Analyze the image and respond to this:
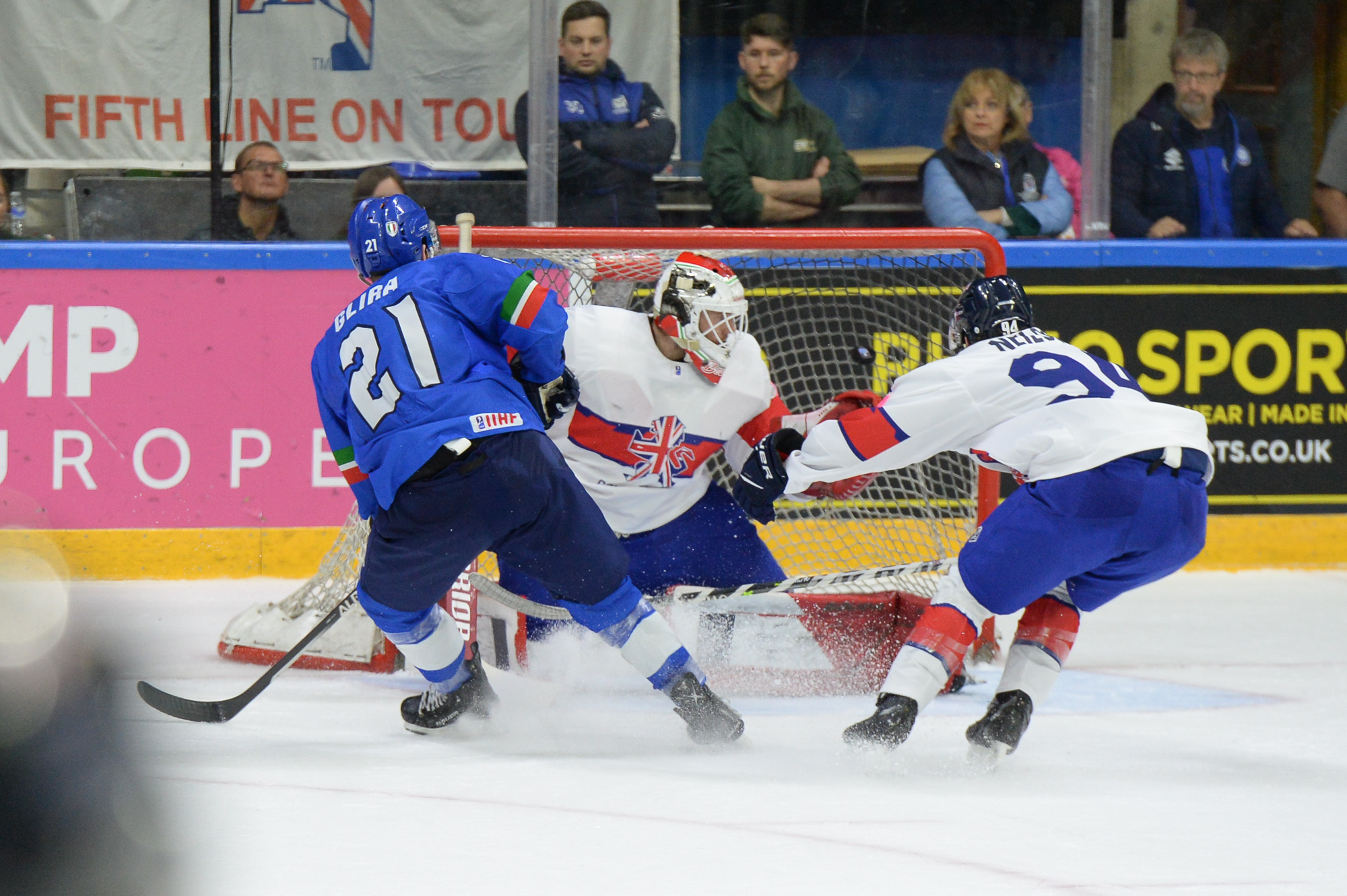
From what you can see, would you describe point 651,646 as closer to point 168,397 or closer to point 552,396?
point 552,396

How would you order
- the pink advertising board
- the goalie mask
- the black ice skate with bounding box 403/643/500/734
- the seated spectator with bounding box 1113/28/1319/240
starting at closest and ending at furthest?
1. the black ice skate with bounding box 403/643/500/734
2. the goalie mask
3. the pink advertising board
4. the seated spectator with bounding box 1113/28/1319/240

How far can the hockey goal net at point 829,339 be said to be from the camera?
370 centimetres

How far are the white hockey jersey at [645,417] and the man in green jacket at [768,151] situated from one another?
1.55 m

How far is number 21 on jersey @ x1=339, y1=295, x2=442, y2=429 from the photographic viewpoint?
9.25 feet

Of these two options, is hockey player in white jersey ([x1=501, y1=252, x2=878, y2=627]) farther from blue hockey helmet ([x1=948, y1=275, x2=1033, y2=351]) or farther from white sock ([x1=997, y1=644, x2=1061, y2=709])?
white sock ([x1=997, y1=644, x2=1061, y2=709])

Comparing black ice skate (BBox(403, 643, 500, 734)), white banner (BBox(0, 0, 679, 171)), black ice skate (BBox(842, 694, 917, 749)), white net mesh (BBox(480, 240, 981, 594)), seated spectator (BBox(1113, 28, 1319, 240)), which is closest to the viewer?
black ice skate (BBox(842, 694, 917, 749))

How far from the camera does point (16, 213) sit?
4695mm

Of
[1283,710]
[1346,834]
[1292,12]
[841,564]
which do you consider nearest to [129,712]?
[1346,834]

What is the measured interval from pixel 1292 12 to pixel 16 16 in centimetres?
429

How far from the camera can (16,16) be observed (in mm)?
4727

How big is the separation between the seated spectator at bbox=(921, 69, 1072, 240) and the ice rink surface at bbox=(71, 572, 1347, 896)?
1.67 metres

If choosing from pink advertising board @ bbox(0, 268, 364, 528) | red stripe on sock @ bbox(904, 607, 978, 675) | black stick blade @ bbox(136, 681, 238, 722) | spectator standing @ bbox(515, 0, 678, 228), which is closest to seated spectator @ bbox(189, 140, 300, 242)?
pink advertising board @ bbox(0, 268, 364, 528)

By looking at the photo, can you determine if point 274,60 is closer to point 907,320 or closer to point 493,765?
point 907,320

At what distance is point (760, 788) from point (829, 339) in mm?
2294
